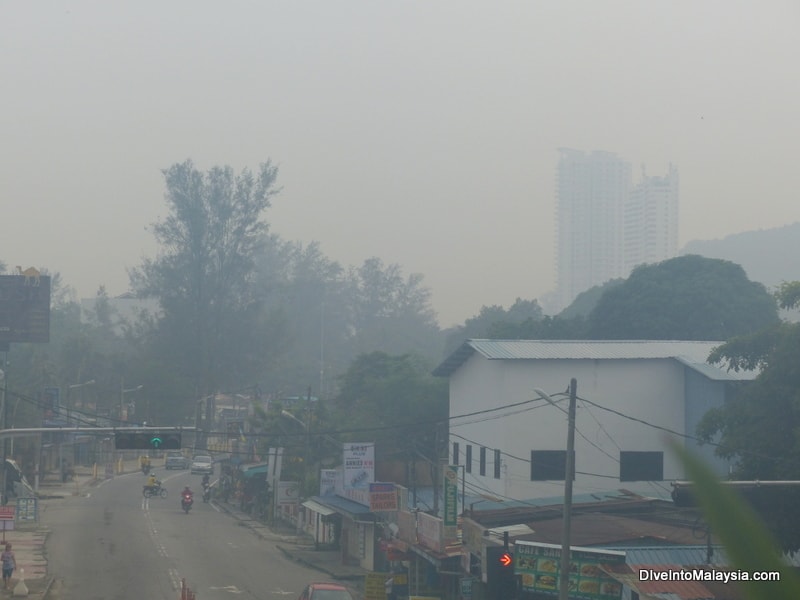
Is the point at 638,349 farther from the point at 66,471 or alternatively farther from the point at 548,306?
the point at 548,306

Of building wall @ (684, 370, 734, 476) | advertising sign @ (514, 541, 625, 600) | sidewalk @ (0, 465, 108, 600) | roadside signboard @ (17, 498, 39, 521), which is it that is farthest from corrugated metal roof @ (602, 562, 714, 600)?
roadside signboard @ (17, 498, 39, 521)

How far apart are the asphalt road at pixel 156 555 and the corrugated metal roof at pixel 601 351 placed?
943cm

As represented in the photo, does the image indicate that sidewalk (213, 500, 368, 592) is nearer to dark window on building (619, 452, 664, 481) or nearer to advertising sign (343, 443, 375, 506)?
advertising sign (343, 443, 375, 506)

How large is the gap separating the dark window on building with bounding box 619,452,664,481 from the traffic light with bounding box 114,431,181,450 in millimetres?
17044

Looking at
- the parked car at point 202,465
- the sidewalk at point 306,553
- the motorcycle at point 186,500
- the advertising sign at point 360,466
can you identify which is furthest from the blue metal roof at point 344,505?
the parked car at point 202,465

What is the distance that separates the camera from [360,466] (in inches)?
1251

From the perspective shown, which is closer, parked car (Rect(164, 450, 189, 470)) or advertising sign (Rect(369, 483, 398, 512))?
advertising sign (Rect(369, 483, 398, 512))

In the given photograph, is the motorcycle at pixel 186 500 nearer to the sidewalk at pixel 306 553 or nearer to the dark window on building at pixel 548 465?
the sidewalk at pixel 306 553

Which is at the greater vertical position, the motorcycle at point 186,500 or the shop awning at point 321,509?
the shop awning at point 321,509

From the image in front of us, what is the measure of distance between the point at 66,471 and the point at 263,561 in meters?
35.3

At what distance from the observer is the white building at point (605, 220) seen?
570 ft

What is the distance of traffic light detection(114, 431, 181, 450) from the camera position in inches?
760

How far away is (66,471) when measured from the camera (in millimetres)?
64062

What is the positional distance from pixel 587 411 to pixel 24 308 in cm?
2514
